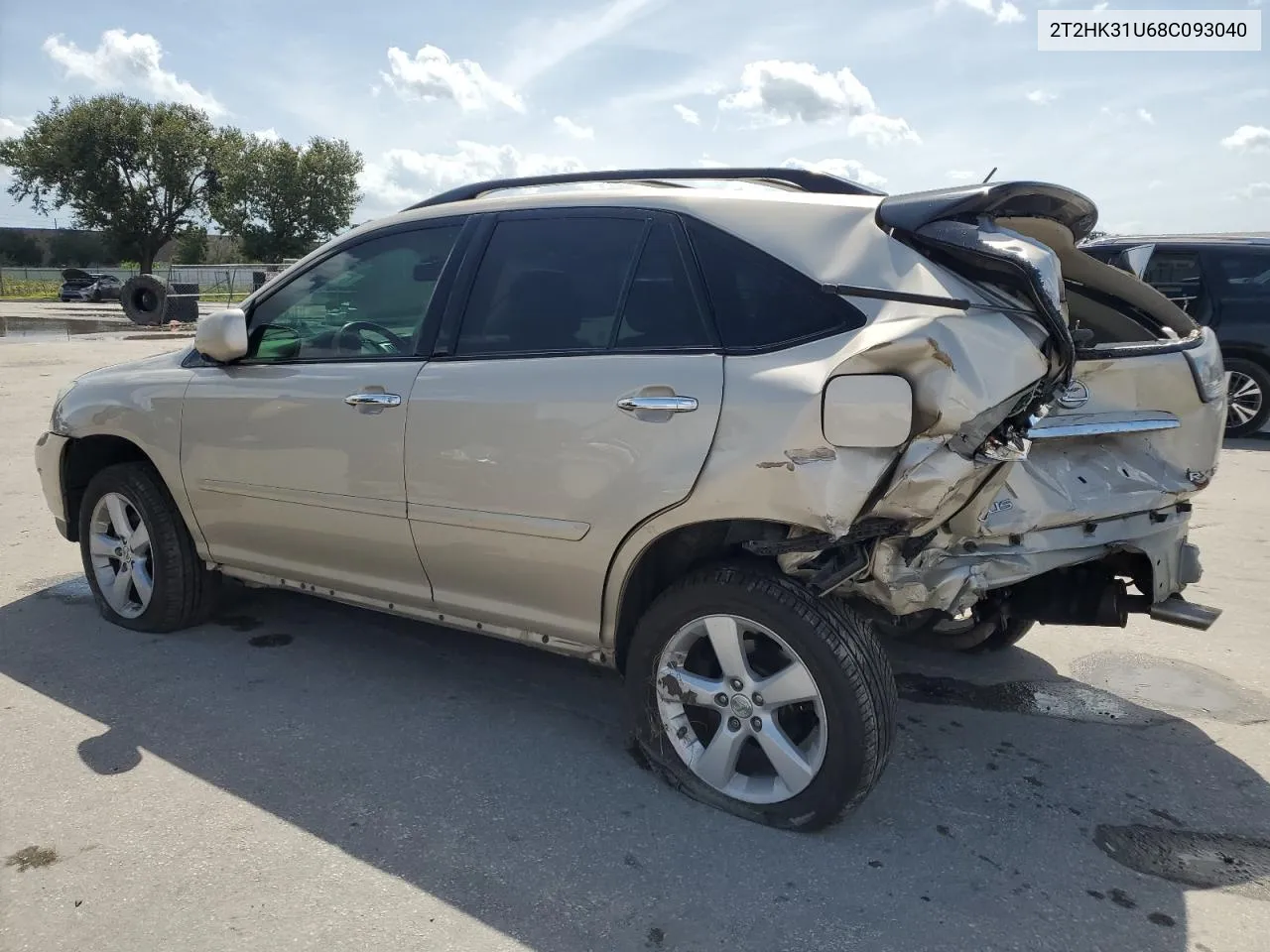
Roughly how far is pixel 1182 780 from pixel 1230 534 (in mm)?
3554

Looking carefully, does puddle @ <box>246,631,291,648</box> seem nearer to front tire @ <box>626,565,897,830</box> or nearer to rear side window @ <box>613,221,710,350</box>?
front tire @ <box>626,565,897,830</box>

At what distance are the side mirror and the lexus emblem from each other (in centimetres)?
299

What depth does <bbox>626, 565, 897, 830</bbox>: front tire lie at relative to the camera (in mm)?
2742

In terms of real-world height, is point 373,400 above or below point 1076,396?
below

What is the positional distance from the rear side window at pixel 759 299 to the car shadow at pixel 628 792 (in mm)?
1440

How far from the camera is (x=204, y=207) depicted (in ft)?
179

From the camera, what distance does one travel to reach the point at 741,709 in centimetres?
294

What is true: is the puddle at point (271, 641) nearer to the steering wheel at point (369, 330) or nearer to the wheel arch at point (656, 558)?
the steering wheel at point (369, 330)

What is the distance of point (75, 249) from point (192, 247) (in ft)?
41.7

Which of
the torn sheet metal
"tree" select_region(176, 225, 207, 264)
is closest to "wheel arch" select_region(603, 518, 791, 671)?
the torn sheet metal

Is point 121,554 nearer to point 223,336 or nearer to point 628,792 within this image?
point 223,336

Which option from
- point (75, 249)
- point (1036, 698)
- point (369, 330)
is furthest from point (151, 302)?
point (75, 249)

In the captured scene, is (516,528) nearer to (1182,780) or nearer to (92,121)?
(1182,780)

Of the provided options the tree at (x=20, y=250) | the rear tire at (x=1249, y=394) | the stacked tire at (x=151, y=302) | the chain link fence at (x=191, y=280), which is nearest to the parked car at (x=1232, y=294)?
the rear tire at (x=1249, y=394)
